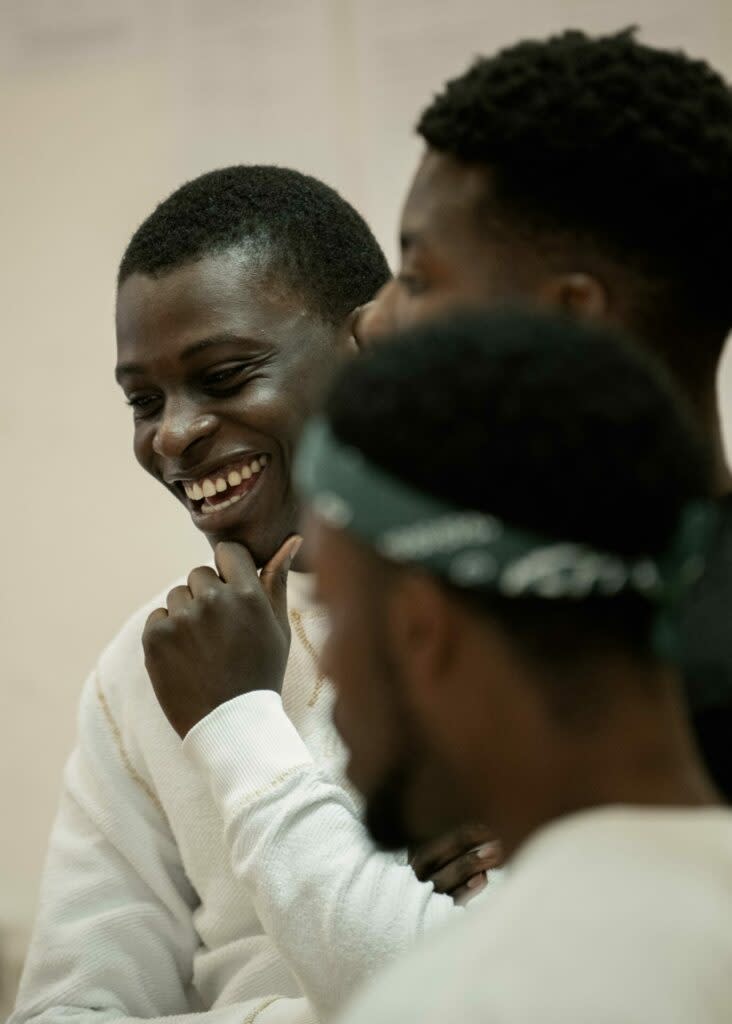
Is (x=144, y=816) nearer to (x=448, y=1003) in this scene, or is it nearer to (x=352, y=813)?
(x=352, y=813)

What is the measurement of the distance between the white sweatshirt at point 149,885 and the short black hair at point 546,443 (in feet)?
2.64

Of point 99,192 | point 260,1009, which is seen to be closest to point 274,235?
point 260,1009

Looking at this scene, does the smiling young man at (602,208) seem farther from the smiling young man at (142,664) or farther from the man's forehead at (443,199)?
the smiling young man at (142,664)

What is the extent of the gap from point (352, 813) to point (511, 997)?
76 centimetres

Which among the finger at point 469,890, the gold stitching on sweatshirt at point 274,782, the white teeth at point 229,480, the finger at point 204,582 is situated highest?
the white teeth at point 229,480

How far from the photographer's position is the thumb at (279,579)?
1.64 metres

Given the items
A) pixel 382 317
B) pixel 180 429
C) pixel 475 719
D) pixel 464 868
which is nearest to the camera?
pixel 475 719

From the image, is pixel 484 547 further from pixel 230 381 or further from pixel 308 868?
pixel 230 381

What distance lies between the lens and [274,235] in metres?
1.79

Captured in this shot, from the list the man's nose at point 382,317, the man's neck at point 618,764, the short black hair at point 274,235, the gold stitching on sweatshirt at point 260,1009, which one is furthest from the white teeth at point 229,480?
the man's neck at point 618,764

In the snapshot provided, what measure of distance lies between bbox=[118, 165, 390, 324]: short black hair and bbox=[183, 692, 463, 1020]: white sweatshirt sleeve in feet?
2.06

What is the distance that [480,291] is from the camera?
3.72ft

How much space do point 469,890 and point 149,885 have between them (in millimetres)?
461

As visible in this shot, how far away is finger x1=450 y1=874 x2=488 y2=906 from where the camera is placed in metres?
1.44
